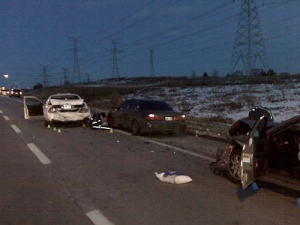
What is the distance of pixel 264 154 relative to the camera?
24.4 ft

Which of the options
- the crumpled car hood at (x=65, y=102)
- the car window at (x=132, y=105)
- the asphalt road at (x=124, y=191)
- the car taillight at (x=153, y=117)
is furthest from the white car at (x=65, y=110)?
the asphalt road at (x=124, y=191)

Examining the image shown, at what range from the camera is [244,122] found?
9.06 m

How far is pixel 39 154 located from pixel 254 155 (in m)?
7.41

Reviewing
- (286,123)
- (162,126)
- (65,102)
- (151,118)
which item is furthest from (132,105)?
(286,123)

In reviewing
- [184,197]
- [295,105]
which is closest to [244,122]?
[184,197]

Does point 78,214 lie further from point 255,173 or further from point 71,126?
point 71,126

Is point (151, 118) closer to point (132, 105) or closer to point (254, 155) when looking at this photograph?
point (132, 105)

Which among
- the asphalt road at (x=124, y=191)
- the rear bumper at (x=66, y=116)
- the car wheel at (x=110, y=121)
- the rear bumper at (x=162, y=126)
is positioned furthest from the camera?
the rear bumper at (x=66, y=116)

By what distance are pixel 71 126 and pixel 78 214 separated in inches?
608

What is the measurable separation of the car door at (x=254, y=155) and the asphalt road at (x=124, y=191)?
1.61 ft

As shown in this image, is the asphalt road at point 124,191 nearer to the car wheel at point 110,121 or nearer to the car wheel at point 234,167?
the car wheel at point 234,167

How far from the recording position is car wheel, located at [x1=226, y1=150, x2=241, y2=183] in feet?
27.8

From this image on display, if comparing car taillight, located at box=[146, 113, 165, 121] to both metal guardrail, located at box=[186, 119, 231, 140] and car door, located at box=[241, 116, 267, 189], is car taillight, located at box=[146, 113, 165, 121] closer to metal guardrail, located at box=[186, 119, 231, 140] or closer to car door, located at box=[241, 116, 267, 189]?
metal guardrail, located at box=[186, 119, 231, 140]

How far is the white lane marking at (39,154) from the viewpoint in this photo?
11.9 m
